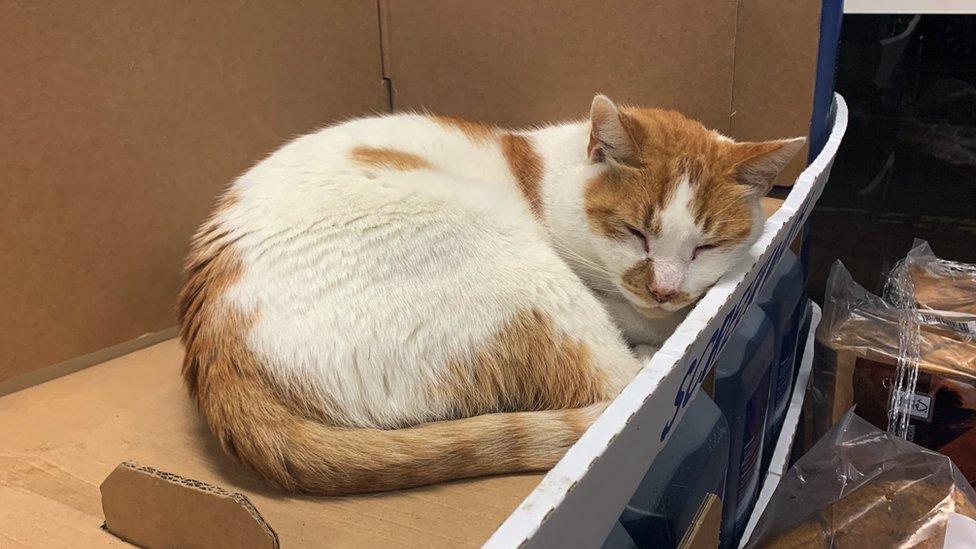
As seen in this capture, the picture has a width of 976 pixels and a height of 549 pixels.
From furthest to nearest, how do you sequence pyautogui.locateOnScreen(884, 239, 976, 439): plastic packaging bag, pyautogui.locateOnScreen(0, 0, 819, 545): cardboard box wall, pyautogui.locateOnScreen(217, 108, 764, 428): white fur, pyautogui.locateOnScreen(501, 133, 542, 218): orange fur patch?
pyautogui.locateOnScreen(884, 239, 976, 439): plastic packaging bag
pyautogui.locateOnScreen(501, 133, 542, 218): orange fur patch
pyautogui.locateOnScreen(0, 0, 819, 545): cardboard box wall
pyautogui.locateOnScreen(217, 108, 764, 428): white fur

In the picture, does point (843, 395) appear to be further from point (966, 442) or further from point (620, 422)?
point (620, 422)

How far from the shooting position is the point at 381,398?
0.71 meters

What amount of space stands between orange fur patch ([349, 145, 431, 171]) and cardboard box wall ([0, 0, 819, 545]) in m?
0.36

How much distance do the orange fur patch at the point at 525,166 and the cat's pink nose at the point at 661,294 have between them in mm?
211

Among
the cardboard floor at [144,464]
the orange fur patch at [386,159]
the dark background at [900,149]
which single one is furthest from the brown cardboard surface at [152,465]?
the dark background at [900,149]

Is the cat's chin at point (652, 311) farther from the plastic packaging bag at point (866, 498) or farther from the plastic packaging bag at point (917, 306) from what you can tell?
the plastic packaging bag at point (917, 306)

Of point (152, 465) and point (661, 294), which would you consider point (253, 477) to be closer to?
point (152, 465)

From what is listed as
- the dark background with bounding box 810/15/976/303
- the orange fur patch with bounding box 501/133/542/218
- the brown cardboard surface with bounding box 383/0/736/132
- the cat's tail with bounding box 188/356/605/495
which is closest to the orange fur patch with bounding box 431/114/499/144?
the orange fur patch with bounding box 501/133/542/218

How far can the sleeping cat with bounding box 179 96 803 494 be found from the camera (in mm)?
681

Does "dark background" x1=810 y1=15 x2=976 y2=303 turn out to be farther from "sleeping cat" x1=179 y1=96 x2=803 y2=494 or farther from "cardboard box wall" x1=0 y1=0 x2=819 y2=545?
"sleeping cat" x1=179 y1=96 x2=803 y2=494

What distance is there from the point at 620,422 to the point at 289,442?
1.24 ft

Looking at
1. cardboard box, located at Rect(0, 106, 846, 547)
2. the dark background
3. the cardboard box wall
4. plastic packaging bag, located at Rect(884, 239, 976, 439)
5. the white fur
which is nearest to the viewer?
cardboard box, located at Rect(0, 106, 846, 547)

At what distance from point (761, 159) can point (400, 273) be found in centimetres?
48

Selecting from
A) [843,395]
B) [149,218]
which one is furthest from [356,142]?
[843,395]
